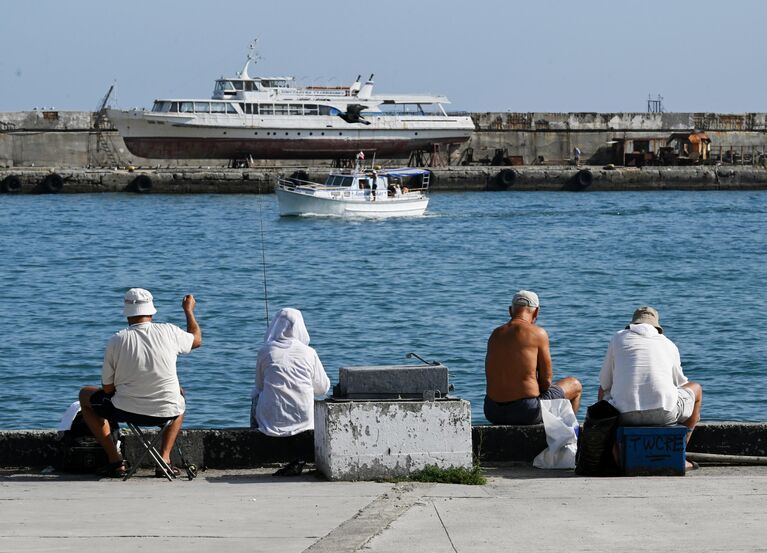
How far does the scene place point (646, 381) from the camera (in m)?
7.44

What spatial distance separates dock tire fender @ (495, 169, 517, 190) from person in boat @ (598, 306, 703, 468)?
165 feet

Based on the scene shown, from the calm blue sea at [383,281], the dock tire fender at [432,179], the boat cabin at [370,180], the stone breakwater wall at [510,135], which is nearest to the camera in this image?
the calm blue sea at [383,281]

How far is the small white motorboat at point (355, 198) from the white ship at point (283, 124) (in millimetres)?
16237

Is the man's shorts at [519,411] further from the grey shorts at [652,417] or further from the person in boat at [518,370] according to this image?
the grey shorts at [652,417]

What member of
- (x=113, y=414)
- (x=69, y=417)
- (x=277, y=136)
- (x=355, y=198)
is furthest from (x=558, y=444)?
(x=277, y=136)

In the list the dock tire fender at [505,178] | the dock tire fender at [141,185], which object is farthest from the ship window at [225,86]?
the dock tire fender at [505,178]

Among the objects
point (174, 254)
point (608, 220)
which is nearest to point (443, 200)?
point (608, 220)

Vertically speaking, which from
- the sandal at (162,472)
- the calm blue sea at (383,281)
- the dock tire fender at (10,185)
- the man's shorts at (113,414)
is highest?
the dock tire fender at (10,185)

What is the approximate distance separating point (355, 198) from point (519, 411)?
37.9 m

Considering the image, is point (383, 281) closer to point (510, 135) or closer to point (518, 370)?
point (518, 370)

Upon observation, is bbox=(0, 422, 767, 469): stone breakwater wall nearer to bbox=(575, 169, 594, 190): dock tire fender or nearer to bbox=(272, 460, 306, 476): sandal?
bbox=(272, 460, 306, 476): sandal

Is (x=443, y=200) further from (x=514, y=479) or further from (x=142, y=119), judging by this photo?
(x=514, y=479)

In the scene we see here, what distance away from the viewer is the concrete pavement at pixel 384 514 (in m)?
5.79

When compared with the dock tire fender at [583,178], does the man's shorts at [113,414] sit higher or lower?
lower
